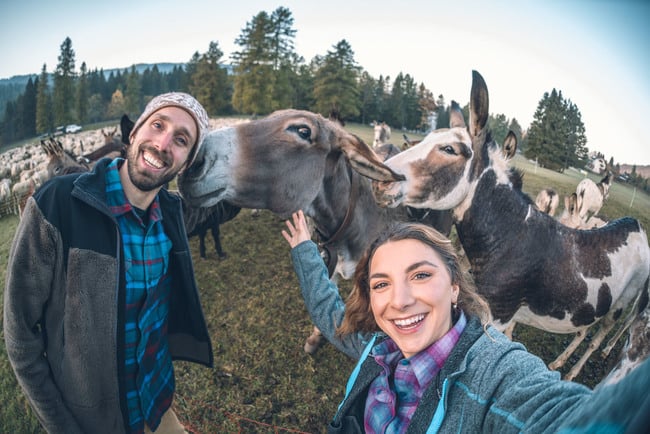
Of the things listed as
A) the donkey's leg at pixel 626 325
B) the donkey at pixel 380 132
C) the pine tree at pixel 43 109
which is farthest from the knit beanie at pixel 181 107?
the donkey at pixel 380 132

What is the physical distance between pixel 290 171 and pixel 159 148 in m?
1.18

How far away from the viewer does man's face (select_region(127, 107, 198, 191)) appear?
6.76 feet

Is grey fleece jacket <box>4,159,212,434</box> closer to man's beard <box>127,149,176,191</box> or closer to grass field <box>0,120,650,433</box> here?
man's beard <box>127,149,176,191</box>

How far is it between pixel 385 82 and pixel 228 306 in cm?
806

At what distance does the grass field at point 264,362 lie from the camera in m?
3.59

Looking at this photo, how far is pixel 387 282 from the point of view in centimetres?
165

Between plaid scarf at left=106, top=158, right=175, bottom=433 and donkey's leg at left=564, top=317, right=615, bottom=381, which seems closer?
plaid scarf at left=106, top=158, right=175, bottom=433

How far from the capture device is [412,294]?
5.04 feet

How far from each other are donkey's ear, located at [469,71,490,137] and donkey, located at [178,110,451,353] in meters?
0.86

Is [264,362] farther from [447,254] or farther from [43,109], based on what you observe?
[43,109]

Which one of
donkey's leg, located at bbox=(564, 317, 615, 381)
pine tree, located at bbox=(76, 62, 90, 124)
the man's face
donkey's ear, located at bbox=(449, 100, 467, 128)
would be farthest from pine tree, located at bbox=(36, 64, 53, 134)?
donkey's leg, located at bbox=(564, 317, 615, 381)

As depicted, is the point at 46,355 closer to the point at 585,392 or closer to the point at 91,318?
the point at 91,318

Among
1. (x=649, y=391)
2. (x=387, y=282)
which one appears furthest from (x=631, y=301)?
(x=649, y=391)

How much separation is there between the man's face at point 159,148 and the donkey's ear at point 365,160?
147cm
